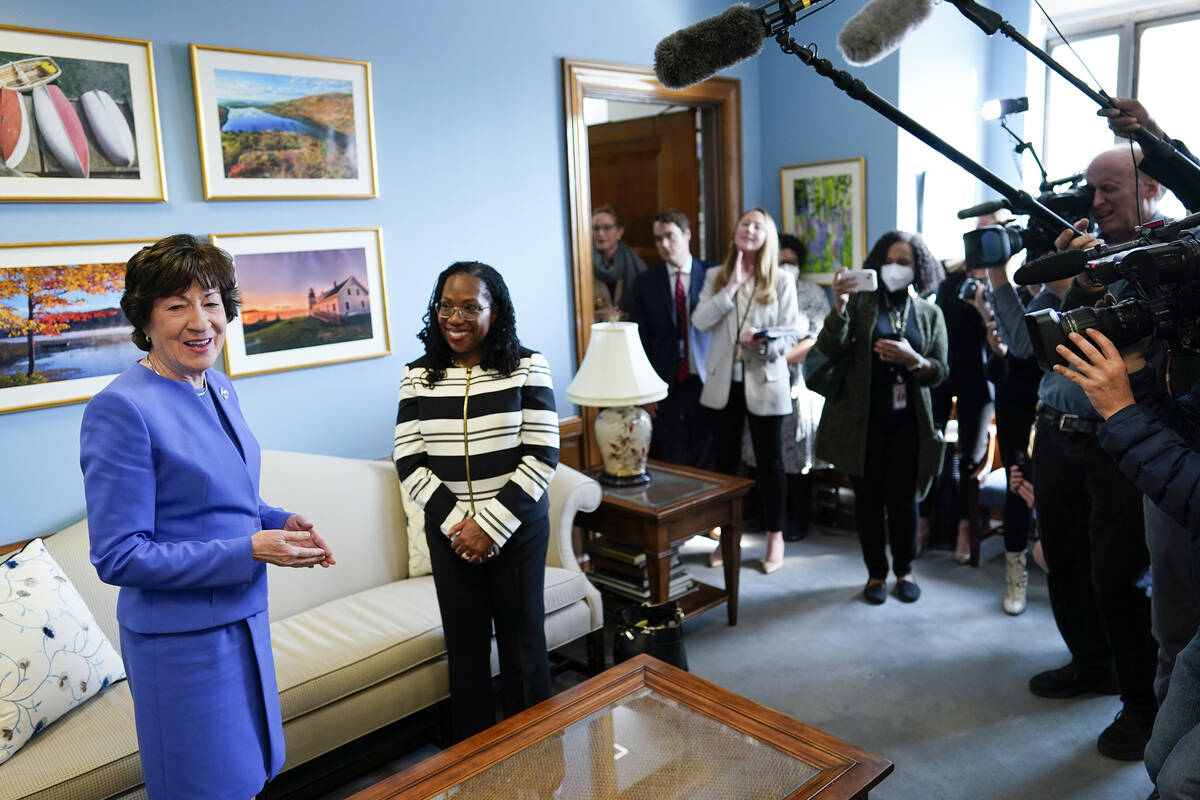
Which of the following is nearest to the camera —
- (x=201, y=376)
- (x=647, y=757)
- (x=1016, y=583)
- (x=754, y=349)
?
(x=201, y=376)

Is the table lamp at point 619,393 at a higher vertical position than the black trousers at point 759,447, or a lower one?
higher

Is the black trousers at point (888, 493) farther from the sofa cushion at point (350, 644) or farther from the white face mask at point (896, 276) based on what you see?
the sofa cushion at point (350, 644)

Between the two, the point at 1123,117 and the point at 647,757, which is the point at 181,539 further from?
the point at 1123,117

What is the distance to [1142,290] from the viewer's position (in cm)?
145

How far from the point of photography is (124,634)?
1533 millimetres

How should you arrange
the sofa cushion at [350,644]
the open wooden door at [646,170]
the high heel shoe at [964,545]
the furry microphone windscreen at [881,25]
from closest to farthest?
the furry microphone windscreen at [881,25], the sofa cushion at [350,644], the high heel shoe at [964,545], the open wooden door at [646,170]

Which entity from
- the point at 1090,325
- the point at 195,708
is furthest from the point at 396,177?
the point at 1090,325

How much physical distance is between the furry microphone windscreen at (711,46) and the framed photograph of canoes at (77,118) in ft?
5.51

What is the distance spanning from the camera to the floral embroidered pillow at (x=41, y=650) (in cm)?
188

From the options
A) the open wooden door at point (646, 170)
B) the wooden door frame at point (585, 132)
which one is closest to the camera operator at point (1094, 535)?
the wooden door frame at point (585, 132)

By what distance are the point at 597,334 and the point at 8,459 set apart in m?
1.73

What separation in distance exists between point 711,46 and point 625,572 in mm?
1986

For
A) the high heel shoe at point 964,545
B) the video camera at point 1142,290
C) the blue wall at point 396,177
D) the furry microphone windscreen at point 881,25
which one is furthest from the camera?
the high heel shoe at point 964,545

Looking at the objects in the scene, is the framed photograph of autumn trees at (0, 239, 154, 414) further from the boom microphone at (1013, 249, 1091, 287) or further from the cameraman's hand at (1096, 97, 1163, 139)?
the cameraman's hand at (1096, 97, 1163, 139)
